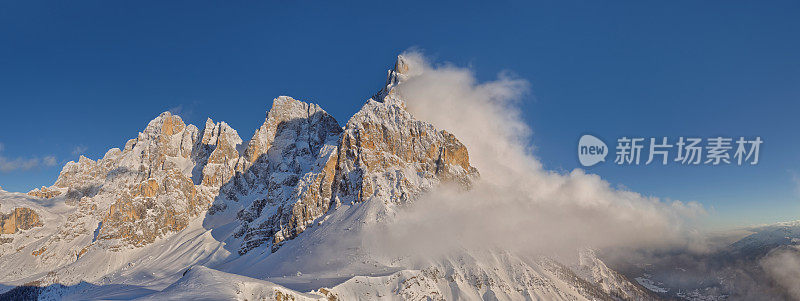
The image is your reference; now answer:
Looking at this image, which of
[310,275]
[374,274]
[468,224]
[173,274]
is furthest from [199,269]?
[468,224]

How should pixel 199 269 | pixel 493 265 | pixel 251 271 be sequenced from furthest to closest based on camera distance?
pixel 493 265 < pixel 251 271 < pixel 199 269

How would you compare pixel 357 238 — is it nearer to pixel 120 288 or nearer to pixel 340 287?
pixel 340 287

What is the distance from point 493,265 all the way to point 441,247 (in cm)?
2597

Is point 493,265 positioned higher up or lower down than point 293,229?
lower down

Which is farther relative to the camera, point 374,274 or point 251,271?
point 251,271

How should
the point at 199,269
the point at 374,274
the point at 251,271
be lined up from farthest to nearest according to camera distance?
1. the point at 251,271
2. the point at 374,274
3. the point at 199,269

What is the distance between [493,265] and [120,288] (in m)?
168

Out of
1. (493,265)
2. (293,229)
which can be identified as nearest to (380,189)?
(293,229)

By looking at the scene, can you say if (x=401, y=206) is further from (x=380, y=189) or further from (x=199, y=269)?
(x=199, y=269)

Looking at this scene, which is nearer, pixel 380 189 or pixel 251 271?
pixel 251 271

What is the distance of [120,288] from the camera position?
165500 millimetres

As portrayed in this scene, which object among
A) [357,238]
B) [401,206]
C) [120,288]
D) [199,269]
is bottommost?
[120,288]

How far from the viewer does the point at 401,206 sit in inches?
7490

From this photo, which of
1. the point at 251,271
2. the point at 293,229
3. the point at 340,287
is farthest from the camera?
the point at 293,229
